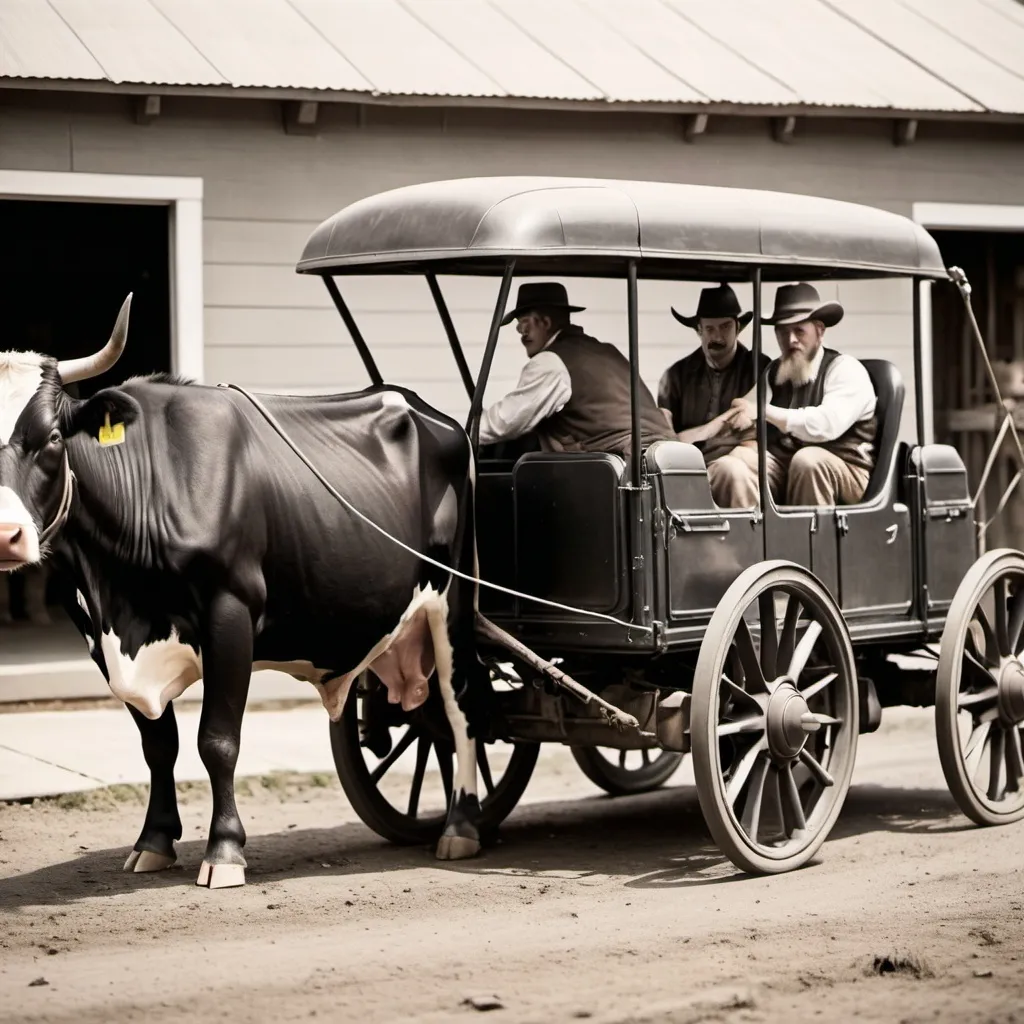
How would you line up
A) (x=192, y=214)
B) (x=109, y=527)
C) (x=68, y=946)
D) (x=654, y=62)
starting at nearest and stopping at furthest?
(x=68, y=946), (x=109, y=527), (x=192, y=214), (x=654, y=62)

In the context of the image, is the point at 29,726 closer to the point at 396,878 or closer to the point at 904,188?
the point at 396,878

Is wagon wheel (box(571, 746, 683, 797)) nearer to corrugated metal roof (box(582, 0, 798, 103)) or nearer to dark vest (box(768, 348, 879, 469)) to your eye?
dark vest (box(768, 348, 879, 469))

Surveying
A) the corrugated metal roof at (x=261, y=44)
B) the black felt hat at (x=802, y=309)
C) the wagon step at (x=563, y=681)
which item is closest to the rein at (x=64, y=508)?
Result: the wagon step at (x=563, y=681)

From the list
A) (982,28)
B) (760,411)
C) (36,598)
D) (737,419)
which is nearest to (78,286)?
(36,598)

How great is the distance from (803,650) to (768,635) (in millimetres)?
193

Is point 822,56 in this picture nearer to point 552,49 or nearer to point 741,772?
point 552,49

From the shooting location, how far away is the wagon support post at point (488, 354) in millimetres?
6773

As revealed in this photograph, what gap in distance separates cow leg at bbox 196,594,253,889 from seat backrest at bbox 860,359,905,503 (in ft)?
9.70

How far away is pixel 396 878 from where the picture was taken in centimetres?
704

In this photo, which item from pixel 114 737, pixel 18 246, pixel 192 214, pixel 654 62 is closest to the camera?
pixel 114 737

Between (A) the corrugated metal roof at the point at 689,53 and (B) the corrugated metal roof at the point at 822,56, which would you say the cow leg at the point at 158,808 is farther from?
(B) the corrugated metal roof at the point at 822,56

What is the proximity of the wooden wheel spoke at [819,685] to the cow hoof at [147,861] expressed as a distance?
2.53 metres

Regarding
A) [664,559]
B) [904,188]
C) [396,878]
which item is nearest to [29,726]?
[396,878]

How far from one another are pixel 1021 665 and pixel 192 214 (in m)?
5.54
